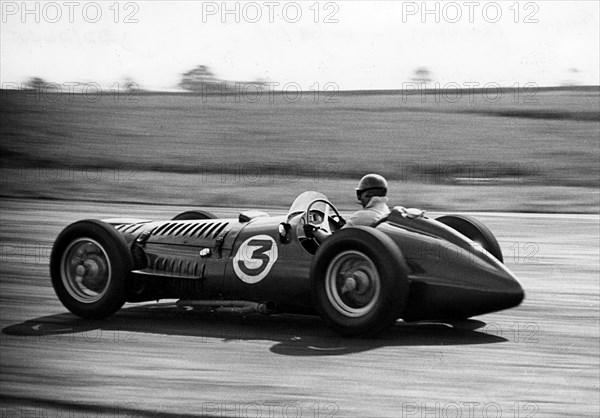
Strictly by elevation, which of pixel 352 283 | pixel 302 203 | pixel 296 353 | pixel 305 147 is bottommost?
pixel 296 353

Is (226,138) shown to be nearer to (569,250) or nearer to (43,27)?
(43,27)

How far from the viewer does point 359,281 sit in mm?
5129

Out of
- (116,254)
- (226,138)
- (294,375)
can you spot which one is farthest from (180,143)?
(294,375)

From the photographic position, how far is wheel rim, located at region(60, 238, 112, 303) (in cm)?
584

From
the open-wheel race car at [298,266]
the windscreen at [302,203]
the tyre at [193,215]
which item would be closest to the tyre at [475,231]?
the open-wheel race car at [298,266]

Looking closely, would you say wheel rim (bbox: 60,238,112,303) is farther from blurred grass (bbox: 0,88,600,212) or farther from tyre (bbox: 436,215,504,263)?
tyre (bbox: 436,215,504,263)

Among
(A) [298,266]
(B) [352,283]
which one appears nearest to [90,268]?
(A) [298,266]

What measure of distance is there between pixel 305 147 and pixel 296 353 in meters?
1.13

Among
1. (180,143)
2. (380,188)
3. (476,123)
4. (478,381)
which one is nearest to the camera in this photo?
(478,381)

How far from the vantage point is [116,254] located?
5754 mm

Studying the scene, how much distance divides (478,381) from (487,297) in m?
0.52

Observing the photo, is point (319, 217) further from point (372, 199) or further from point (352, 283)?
point (352, 283)

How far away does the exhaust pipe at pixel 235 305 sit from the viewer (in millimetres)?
5508

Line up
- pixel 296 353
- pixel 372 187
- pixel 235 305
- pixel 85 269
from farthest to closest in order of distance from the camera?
pixel 85 269, pixel 235 305, pixel 372 187, pixel 296 353
